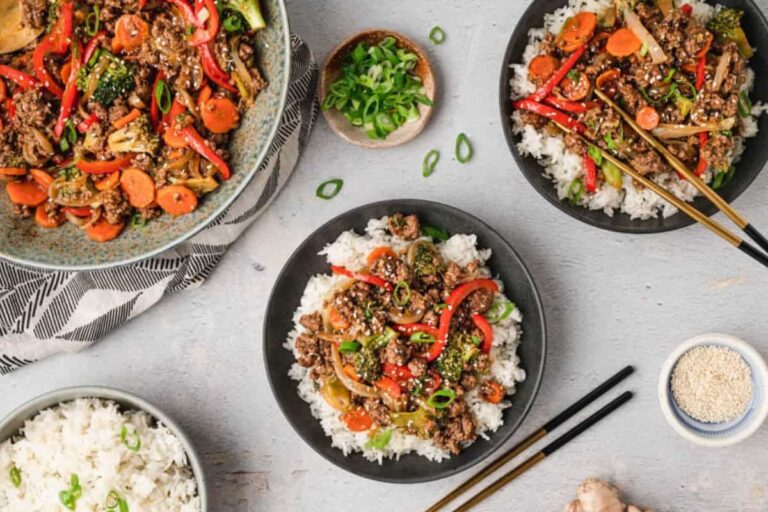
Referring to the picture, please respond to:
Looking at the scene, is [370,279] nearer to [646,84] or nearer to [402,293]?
[402,293]

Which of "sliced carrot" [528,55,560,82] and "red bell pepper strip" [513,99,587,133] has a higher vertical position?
"sliced carrot" [528,55,560,82]

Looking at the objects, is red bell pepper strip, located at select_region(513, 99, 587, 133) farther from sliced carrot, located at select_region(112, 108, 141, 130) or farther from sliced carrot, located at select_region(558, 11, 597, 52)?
sliced carrot, located at select_region(112, 108, 141, 130)

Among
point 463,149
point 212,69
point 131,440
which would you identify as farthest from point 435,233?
point 131,440

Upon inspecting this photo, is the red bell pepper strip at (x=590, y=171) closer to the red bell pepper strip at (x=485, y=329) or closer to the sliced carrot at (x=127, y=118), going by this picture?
the red bell pepper strip at (x=485, y=329)

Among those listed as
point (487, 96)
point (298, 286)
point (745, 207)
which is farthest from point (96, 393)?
point (745, 207)

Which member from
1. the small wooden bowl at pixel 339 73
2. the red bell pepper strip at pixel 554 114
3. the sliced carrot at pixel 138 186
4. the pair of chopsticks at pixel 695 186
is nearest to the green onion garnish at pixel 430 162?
the small wooden bowl at pixel 339 73

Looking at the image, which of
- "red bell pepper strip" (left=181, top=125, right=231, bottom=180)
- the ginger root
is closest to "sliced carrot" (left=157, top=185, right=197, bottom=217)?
"red bell pepper strip" (left=181, top=125, right=231, bottom=180)
